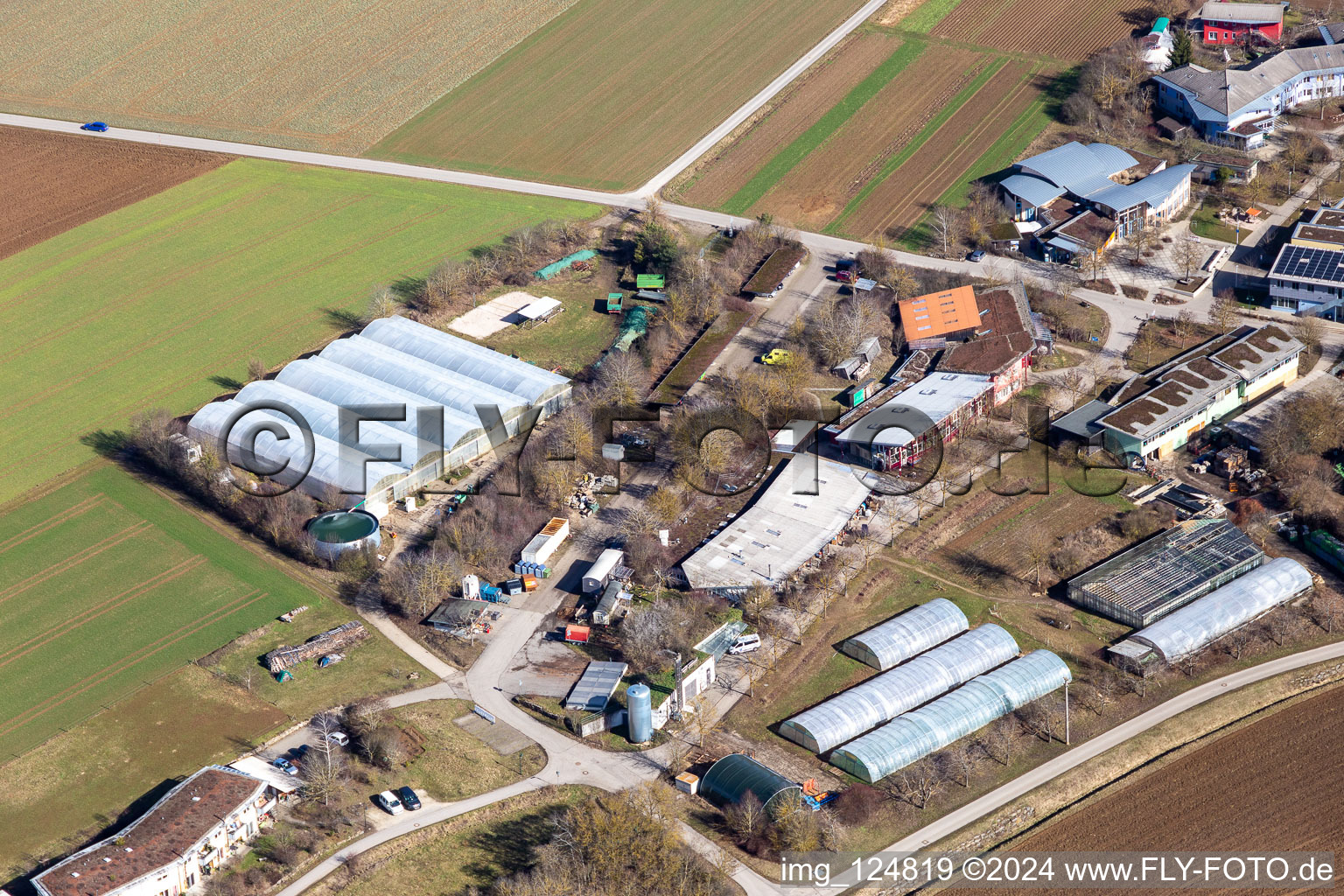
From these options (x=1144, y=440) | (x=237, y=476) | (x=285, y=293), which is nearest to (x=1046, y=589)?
(x=1144, y=440)

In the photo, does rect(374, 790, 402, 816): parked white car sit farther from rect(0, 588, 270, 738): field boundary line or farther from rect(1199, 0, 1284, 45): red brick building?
rect(1199, 0, 1284, 45): red brick building

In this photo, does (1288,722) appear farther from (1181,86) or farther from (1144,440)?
(1181,86)

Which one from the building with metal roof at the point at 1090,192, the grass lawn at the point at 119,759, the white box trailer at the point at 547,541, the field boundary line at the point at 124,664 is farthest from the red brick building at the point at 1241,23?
the grass lawn at the point at 119,759

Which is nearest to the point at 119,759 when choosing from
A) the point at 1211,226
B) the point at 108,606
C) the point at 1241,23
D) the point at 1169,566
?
the point at 108,606

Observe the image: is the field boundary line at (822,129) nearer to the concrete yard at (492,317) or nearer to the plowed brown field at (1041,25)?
the plowed brown field at (1041,25)

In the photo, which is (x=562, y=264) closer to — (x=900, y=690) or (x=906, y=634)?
(x=906, y=634)

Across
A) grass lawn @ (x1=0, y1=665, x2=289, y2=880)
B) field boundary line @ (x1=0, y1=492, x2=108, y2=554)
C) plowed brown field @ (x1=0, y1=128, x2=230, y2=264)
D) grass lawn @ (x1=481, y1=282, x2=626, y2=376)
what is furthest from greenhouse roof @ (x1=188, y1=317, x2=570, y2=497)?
plowed brown field @ (x1=0, y1=128, x2=230, y2=264)
